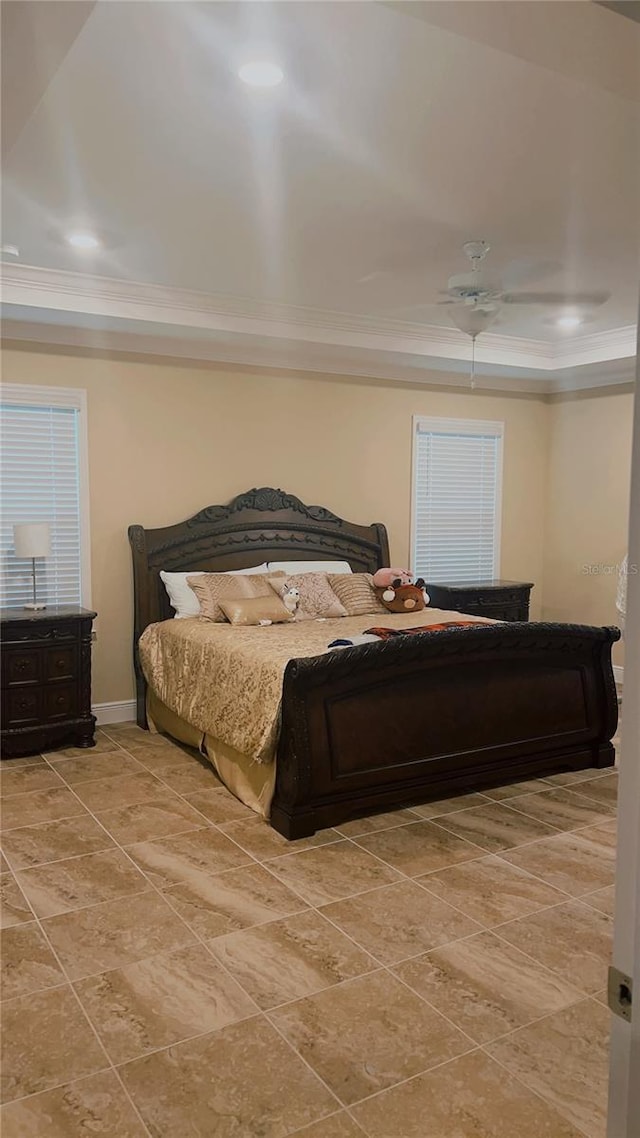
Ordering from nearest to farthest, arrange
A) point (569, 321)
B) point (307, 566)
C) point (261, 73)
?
point (261, 73) < point (569, 321) < point (307, 566)

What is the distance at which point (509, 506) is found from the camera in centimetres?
719

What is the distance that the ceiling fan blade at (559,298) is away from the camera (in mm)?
4730

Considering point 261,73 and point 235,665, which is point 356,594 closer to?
point 235,665

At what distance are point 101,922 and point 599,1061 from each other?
1.67m

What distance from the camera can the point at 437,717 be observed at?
12.7 feet

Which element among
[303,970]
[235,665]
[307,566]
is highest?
[307,566]

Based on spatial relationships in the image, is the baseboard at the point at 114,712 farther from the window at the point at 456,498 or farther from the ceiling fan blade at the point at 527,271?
the ceiling fan blade at the point at 527,271

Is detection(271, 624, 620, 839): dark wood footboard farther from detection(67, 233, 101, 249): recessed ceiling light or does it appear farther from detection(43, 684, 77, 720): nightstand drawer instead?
detection(67, 233, 101, 249): recessed ceiling light

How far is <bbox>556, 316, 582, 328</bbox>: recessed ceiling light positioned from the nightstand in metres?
2.08

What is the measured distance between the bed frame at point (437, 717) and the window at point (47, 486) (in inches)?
88.9

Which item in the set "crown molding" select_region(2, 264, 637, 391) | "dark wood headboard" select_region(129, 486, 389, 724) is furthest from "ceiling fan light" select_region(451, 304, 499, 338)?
"dark wood headboard" select_region(129, 486, 389, 724)

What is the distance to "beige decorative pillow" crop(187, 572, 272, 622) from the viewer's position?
4980 mm

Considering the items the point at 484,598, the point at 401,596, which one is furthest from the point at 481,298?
the point at 484,598

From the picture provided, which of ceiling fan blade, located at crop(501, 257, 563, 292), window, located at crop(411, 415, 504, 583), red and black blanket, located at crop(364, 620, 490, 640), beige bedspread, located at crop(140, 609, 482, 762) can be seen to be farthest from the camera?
window, located at crop(411, 415, 504, 583)
